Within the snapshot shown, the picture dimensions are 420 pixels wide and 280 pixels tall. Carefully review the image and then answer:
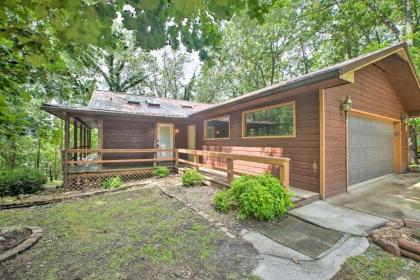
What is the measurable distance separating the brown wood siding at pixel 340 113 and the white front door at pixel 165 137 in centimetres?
723

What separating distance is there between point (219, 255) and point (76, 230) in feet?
8.65

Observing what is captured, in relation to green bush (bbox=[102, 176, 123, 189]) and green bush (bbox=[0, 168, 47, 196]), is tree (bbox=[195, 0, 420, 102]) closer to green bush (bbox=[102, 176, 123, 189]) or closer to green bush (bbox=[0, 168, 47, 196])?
green bush (bbox=[102, 176, 123, 189])

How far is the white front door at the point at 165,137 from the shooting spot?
9.98 metres

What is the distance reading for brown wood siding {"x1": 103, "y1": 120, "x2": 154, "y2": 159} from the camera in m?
9.03

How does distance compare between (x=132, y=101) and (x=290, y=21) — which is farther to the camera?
(x=290, y=21)

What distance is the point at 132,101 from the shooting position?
10000 millimetres

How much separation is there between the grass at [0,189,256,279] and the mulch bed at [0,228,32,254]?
0.92ft

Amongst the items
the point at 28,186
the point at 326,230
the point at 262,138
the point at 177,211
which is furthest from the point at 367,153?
the point at 28,186

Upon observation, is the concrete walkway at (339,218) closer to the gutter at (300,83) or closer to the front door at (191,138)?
the gutter at (300,83)

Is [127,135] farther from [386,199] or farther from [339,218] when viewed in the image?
[386,199]

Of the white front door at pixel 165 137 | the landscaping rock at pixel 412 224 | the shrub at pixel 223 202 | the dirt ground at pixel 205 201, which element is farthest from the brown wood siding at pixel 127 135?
the landscaping rock at pixel 412 224

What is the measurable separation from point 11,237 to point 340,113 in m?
7.20

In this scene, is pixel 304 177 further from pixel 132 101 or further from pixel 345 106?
pixel 132 101

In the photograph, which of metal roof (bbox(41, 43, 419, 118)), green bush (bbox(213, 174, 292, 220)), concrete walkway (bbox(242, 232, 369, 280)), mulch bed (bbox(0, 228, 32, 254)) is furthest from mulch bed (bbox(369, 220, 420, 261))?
mulch bed (bbox(0, 228, 32, 254))
